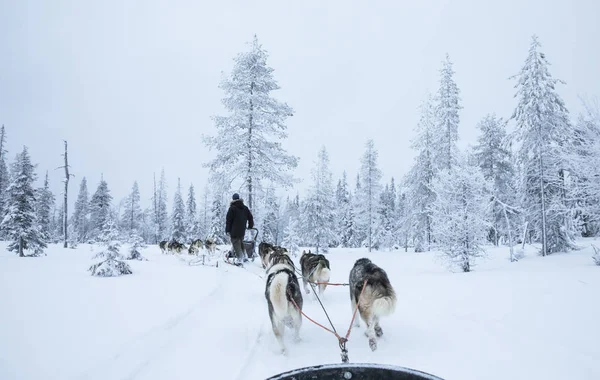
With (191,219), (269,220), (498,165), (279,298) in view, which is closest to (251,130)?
(279,298)

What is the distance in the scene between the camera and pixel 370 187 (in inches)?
1262

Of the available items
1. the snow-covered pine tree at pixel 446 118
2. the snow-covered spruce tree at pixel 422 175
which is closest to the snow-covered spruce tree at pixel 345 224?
the snow-covered spruce tree at pixel 422 175

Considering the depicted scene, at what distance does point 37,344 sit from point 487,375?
5.20 metres

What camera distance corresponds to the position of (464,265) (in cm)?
1226

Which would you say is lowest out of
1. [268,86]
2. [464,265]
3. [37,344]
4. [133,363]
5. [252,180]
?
[464,265]

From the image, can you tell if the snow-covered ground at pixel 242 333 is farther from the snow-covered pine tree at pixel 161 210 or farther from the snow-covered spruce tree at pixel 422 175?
the snow-covered pine tree at pixel 161 210

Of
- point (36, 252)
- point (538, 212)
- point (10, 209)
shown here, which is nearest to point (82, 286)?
point (36, 252)

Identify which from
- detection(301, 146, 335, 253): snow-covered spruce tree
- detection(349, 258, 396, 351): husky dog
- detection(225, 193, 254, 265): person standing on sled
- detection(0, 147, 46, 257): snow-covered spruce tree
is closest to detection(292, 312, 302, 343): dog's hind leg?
detection(349, 258, 396, 351): husky dog

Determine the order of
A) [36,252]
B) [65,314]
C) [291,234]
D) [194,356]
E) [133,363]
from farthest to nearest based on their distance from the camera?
[291,234], [36,252], [65,314], [194,356], [133,363]

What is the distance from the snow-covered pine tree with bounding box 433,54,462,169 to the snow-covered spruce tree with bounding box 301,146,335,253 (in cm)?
1343

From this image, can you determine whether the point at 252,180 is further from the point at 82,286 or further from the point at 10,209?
the point at 10,209

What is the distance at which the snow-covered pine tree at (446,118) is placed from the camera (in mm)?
22969

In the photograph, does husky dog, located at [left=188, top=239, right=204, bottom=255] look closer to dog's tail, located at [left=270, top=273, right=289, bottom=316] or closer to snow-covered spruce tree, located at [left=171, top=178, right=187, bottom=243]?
dog's tail, located at [left=270, top=273, right=289, bottom=316]

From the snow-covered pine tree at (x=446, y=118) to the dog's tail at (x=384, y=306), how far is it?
2121cm
